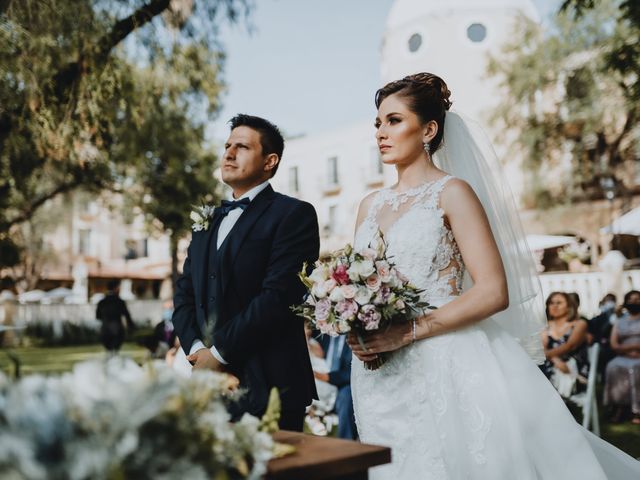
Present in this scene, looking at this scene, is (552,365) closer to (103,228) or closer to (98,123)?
(98,123)

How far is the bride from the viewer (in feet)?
9.32

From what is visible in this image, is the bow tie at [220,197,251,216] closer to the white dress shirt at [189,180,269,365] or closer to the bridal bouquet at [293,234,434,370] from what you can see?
the white dress shirt at [189,180,269,365]

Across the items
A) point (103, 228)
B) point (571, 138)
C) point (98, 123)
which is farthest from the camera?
point (103, 228)

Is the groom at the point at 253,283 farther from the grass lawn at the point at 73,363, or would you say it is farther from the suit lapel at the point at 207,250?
the grass lawn at the point at 73,363

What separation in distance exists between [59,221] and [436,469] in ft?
124

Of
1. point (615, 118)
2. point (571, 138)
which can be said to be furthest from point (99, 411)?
point (571, 138)

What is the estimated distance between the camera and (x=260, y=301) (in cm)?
298

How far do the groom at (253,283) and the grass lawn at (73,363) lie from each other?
1.22ft

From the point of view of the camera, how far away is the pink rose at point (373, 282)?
2.66m

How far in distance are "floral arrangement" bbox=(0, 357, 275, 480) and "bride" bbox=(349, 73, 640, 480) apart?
1609mm

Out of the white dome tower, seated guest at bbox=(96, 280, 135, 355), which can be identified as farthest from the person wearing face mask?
the white dome tower

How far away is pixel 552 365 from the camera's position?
7547mm

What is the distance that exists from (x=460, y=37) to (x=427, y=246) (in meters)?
31.3

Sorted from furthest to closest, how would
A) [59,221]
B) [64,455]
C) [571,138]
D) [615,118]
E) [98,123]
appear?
[59,221], [571,138], [615,118], [98,123], [64,455]
